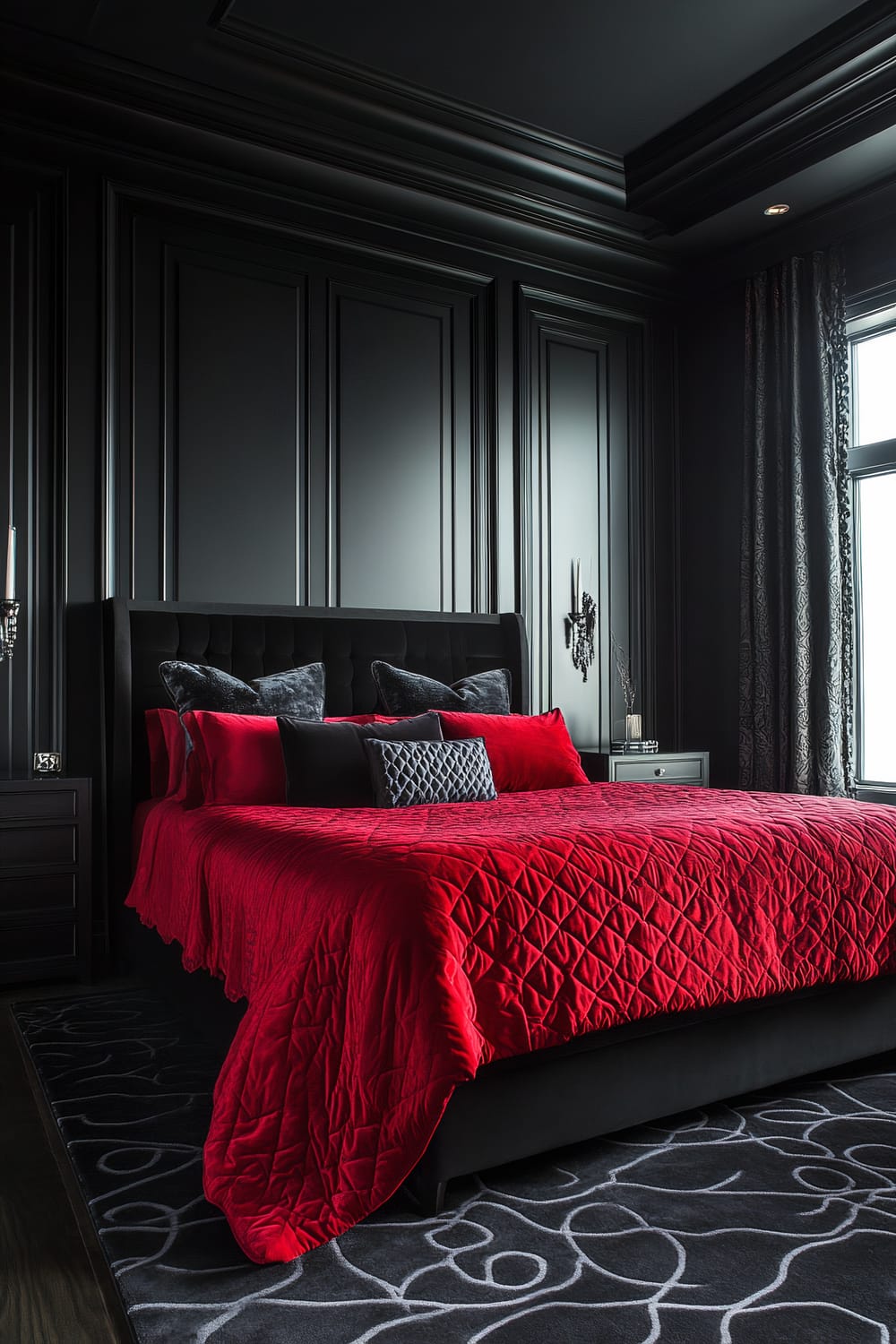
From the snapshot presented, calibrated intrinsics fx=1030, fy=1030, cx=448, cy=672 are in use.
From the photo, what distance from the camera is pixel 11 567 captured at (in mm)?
Answer: 3684

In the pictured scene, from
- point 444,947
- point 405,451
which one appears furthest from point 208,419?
point 444,947

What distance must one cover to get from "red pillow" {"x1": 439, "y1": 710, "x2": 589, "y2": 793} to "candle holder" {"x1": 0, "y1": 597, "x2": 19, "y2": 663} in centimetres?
156

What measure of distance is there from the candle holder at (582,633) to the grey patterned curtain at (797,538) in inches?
29.1

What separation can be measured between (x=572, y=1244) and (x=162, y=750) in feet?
7.79

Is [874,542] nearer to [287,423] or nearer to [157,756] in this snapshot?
[287,423]

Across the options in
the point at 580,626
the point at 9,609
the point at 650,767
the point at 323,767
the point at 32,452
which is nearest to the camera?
the point at 323,767

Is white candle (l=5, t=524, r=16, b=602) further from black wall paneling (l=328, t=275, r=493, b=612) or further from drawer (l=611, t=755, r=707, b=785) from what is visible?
drawer (l=611, t=755, r=707, b=785)

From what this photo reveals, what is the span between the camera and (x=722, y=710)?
524cm

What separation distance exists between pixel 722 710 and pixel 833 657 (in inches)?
30.6

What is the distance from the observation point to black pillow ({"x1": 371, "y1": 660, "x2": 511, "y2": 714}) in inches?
159

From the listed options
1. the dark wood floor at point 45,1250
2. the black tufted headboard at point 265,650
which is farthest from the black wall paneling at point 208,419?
the dark wood floor at point 45,1250

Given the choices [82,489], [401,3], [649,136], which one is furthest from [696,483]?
[82,489]

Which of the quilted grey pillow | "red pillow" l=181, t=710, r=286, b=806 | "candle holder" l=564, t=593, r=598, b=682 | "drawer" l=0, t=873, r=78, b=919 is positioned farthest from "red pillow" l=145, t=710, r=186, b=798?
"candle holder" l=564, t=593, r=598, b=682

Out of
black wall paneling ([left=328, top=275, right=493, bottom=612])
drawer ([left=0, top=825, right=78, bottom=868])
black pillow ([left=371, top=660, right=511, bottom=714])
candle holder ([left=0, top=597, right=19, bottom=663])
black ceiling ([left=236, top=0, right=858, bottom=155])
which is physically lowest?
drawer ([left=0, top=825, right=78, bottom=868])
